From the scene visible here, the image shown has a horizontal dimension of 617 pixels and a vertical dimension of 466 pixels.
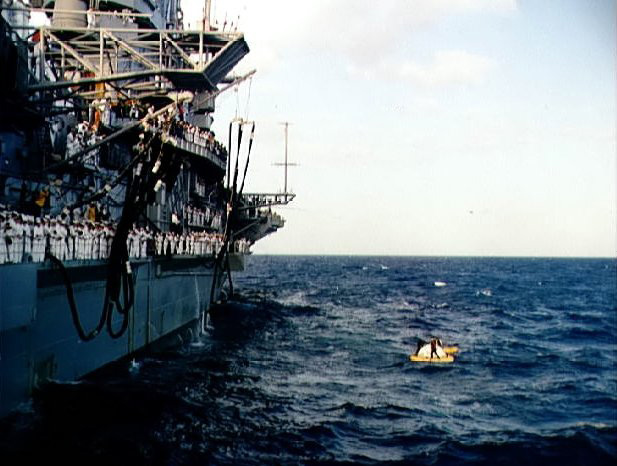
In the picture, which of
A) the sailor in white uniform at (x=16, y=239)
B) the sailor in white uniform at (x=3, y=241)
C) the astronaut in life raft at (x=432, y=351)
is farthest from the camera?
the astronaut in life raft at (x=432, y=351)

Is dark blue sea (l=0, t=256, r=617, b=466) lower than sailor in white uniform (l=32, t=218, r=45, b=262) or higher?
lower

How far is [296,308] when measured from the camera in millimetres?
51344

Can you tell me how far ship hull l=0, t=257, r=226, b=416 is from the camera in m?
14.3

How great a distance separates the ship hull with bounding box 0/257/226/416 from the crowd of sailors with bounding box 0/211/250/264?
0.34m

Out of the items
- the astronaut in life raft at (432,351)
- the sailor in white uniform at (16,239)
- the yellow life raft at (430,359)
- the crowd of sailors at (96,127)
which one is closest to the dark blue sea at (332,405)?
the yellow life raft at (430,359)

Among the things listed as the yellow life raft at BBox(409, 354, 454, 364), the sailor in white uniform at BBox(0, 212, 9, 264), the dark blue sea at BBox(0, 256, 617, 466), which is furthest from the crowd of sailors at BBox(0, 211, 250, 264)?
the yellow life raft at BBox(409, 354, 454, 364)

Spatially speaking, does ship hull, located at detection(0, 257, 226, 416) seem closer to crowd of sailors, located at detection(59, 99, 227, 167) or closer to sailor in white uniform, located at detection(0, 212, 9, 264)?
sailor in white uniform, located at detection(0, 212, 9, 264)

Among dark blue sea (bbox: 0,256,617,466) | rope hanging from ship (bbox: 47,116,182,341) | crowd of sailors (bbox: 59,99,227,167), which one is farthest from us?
crowd of sailors (bbox: 59,99,227,167)

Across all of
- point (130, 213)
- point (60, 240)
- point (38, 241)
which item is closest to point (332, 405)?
point (130, 213)

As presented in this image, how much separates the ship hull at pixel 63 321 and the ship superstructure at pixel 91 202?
0.05 m

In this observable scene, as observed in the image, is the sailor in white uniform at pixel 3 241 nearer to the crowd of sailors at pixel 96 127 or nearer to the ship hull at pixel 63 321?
the ship hull at pixel 63 321

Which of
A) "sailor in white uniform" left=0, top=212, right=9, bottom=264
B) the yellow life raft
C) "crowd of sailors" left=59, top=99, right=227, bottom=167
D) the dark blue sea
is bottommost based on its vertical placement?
the dark blue sea

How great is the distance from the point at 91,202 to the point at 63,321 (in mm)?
8399

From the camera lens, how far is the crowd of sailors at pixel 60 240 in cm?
1404
